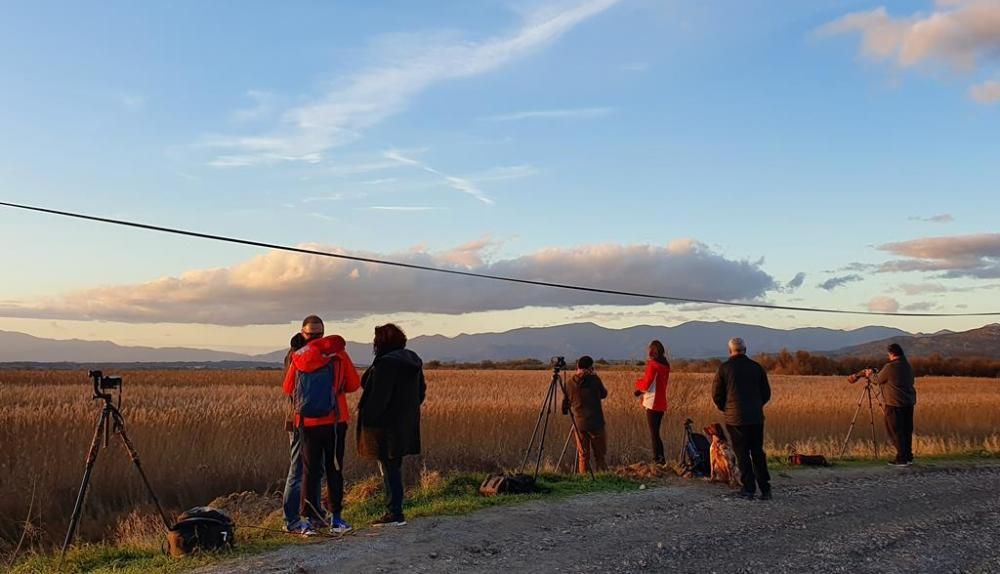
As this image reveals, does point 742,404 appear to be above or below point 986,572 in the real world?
above

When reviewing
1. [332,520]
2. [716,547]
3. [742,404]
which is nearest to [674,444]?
[742,404]

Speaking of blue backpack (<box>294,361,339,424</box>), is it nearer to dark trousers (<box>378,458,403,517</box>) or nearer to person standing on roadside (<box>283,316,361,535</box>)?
person standing on roadside (<box>283,316,361,535</box>)

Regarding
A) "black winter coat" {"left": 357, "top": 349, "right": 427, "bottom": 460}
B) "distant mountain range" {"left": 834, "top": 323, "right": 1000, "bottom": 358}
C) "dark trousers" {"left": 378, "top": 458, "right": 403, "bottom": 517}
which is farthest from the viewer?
"distant mountain range" {"left": 834, "top": 323, "right": 1000, "bottom": 358}

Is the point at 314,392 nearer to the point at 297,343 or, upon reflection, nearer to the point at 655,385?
the point at 297,343

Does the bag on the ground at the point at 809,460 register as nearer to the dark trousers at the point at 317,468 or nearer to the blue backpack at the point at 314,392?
the dark trousers at the point at 317,468

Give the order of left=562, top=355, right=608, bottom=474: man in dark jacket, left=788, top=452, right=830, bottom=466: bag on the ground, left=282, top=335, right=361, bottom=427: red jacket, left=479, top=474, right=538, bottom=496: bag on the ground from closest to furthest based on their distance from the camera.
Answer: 1. left=282, top=335, right=361, bottom=427: red jacket
2. left=479, top=474, right=538, bottom=496: bag on the ground
3. left=562, top=355, right=608, bottom=474: man in dark jacket
4. left=788, top=452, right=830, bottom=466: bag on the ground

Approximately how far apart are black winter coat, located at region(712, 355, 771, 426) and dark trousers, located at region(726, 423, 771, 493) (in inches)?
4.5

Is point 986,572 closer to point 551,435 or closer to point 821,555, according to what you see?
point 821,555

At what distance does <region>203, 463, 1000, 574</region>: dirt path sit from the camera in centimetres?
804

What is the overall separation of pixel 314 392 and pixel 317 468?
0.79m

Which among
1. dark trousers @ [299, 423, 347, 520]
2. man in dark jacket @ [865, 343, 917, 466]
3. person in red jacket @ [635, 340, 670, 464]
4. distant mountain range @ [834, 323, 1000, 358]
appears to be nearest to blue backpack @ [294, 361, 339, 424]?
dark trousers @ [299, 423, 347, 520]

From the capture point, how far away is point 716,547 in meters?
8.89

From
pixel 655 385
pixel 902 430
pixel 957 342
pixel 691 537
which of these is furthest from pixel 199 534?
pixel 957 342

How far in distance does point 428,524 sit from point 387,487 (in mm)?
575
